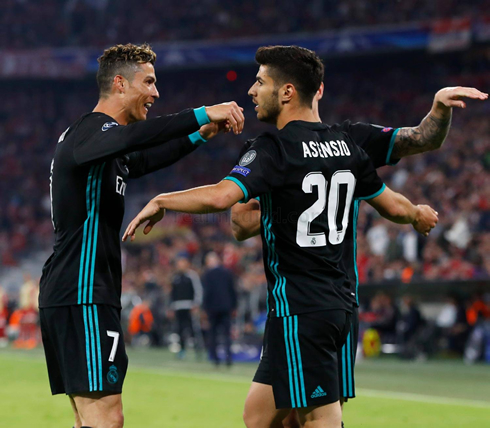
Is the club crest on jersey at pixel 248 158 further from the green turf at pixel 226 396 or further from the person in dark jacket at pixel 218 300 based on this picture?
the person in dark jacket at pixel 218 300

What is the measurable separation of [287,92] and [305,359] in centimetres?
137

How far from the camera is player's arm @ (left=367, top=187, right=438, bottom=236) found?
4578 mm

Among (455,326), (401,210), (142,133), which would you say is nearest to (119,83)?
(142,133)

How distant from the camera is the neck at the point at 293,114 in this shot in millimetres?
4254

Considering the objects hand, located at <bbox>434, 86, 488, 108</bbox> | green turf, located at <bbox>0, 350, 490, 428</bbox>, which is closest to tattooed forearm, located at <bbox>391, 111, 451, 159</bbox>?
hand, located at <bbox>434, 86, 488, 108</bbox>

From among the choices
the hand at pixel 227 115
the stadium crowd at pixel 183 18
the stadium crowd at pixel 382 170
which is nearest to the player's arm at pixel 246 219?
the hand at pixel 227 115

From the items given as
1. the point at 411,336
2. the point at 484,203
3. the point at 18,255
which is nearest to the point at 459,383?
the point at 411,336

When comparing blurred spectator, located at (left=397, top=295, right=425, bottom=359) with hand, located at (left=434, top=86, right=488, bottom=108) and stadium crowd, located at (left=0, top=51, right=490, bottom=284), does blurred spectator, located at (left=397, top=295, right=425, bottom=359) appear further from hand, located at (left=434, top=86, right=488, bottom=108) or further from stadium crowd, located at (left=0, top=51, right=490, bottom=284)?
hand, located at (left=434, top=86, right=488, bottom=108)

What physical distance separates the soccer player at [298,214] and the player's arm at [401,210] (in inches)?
13.1

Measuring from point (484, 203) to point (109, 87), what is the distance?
50.3ft

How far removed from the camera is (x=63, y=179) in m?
4.41

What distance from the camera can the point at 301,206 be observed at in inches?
160

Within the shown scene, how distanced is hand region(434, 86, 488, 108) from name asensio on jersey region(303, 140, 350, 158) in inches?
26.5

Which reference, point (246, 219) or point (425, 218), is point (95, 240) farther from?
point (425, 218)
